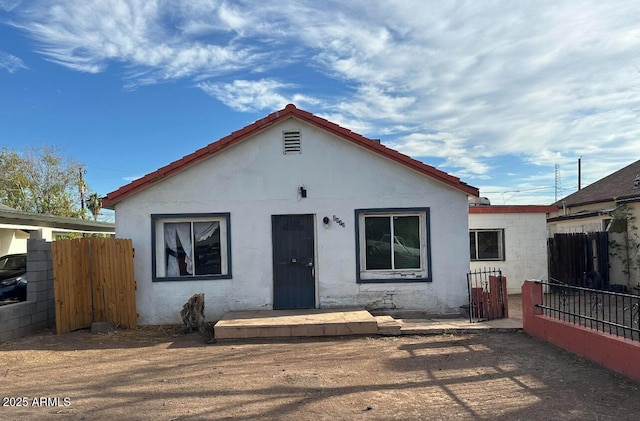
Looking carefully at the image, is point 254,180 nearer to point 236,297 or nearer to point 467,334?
point 236,297

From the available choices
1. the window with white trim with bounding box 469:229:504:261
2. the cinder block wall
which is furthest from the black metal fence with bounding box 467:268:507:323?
the cinder block wall

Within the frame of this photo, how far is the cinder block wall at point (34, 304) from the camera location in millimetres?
8663

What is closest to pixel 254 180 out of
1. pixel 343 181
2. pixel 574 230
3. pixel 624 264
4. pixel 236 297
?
pixel 343 181

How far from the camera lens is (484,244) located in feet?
48.2

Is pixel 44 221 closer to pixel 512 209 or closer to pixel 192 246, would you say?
pixel 192 246

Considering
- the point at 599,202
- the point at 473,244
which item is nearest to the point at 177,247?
the point at 473,244

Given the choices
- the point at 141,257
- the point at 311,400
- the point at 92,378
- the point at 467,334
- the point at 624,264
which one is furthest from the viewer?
the point at 624,264

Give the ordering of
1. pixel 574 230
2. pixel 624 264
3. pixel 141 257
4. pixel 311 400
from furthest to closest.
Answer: pixel 574 230
pixel 624 264
pixel 141 257
pixel 311 400

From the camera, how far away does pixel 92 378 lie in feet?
20.7

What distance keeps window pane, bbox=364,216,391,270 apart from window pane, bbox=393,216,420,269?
154 mm

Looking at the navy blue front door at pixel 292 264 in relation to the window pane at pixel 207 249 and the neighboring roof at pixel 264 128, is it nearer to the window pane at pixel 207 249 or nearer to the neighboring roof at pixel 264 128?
the window pane at pixel 207 249

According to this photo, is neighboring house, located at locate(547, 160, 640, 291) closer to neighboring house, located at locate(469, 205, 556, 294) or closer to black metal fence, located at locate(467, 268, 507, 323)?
neighboring house, located at locate(469, 205, 556, 294)

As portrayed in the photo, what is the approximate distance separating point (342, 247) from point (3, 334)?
6.60 m

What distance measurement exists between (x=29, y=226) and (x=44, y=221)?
517 millimetres
